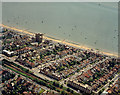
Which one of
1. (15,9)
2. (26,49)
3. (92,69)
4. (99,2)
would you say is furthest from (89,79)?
(99,2)

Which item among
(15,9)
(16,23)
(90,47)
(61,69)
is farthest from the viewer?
(15,9)

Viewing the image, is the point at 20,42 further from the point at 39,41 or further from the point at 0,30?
the point at 0,30

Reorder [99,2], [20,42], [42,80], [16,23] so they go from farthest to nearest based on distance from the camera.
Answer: [99,2]
[16,23]
[20,42]
[42,80]

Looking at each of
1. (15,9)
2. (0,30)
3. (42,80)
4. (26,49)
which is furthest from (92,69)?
(15,9)

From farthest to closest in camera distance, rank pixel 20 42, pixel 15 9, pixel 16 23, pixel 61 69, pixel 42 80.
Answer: pixel 15 9
pixel 16 23
pixel 20 42
pixel 61 69
pixel 42 80

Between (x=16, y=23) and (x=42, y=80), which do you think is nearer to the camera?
(x=42, y=80)

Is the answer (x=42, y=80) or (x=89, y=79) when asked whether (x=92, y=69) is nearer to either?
(x=89, y=79)
